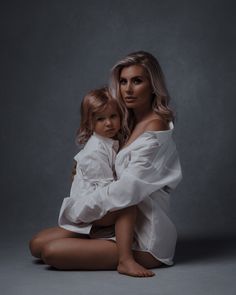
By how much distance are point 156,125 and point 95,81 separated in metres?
1.68

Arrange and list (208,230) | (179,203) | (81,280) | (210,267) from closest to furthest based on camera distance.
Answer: (81,280)
(210,267)
(208,230)
(179,203)

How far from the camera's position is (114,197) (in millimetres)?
4281

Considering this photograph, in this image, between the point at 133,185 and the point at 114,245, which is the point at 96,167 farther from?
the point at 114,245

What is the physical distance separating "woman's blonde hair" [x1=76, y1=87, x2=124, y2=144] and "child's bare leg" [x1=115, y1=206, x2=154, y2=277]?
1.66 ft

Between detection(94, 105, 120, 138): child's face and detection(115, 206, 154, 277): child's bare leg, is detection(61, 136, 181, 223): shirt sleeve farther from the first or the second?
detection(94, 105, 120, 138): child's face

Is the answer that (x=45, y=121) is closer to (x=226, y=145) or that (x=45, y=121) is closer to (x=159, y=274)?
(x=226, y=145)

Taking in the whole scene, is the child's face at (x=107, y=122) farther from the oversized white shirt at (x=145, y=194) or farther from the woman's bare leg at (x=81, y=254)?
the woman's bare leg at (x=81, y=254)

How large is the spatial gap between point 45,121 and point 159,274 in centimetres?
220

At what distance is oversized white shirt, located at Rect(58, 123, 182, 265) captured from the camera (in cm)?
429

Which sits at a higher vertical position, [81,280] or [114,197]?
[114,197]

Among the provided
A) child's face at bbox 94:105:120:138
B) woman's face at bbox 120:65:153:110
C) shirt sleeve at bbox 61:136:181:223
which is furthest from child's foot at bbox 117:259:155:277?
woman's face at bbox 120:65:153:110

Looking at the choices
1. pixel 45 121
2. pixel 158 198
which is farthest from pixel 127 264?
pixel 45 121

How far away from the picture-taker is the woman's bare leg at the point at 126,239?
421 cm

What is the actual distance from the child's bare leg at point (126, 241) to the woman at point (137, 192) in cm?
3
